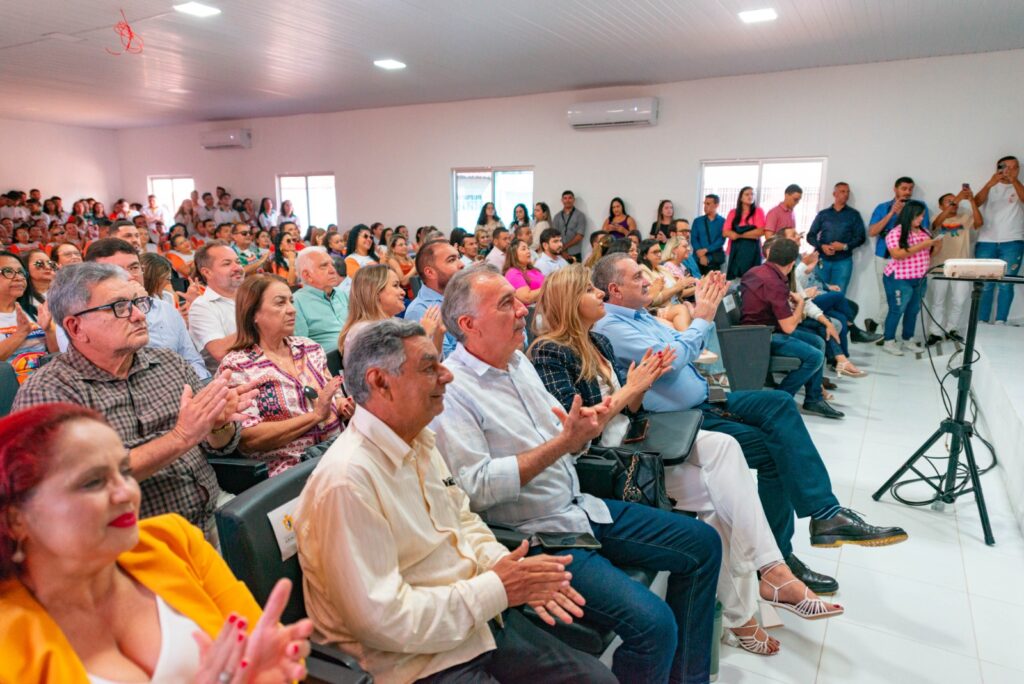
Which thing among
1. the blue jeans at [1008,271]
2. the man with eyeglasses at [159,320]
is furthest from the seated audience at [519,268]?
the blue jeans at [1008,271]

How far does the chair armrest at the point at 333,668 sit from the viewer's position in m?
1.08

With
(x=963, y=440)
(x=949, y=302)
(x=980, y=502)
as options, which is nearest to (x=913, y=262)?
(x=949, y=302)

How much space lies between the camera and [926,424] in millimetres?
4148

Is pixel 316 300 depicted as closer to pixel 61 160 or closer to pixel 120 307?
pixel 120 307

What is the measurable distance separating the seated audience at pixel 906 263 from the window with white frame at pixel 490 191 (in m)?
4.70

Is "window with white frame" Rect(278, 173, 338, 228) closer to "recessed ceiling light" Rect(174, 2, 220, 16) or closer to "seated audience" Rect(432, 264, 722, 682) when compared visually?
"recessed ceiling light" Rect(174, 2, 220, 16)

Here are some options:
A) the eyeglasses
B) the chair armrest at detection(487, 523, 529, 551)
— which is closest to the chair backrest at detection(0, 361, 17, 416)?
the eyeglasses

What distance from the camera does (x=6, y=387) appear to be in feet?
7.30

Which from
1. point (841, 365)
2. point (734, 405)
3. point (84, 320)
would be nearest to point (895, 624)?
point (734, 405)

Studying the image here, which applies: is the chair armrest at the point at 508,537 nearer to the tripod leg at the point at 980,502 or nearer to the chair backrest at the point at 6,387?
the chair backrest at the point at 6,387

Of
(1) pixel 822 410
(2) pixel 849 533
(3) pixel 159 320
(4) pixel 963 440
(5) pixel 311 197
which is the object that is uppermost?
(5) pixel 311 197

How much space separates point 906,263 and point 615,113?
3841 millimetres

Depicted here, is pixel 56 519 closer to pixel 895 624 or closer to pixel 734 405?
pixel 734 405

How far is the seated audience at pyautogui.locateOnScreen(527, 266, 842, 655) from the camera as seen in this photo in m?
2.07
